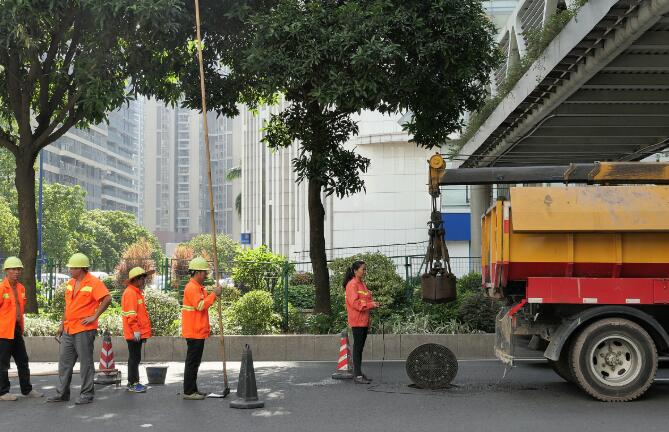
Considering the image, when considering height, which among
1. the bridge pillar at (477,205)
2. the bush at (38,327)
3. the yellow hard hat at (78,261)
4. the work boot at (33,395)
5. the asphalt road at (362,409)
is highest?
the bridge pillar at (477,205)

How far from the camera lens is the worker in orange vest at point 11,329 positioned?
10.7 metres

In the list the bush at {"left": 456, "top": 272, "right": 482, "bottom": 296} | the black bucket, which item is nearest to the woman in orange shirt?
the black bucket

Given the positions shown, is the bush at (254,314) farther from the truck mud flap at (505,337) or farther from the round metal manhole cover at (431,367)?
the truck mud flap at (505,337)

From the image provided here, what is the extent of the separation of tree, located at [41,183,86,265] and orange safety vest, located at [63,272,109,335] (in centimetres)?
5124

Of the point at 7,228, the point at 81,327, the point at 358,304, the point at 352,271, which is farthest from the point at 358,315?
the point at 7,228

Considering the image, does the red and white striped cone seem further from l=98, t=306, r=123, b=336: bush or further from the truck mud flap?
l=98, t=306, r=123, b=336: bush

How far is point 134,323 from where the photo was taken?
37.2ft

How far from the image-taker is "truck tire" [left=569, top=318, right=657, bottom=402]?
10.1 m

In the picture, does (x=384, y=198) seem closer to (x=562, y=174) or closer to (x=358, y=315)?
(x=358, y=315)

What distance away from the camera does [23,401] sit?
10.6 meters

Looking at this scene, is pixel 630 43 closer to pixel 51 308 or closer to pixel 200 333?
pixel 200 333

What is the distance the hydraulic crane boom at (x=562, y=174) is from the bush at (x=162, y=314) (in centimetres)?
643

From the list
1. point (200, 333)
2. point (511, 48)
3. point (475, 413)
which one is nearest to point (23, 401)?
point (200, 333)

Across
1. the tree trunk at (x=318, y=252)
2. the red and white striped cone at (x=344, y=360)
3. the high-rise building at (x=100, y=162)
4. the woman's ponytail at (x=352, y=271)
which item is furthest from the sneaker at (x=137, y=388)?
the high-rise building at (x=100, y=162)
